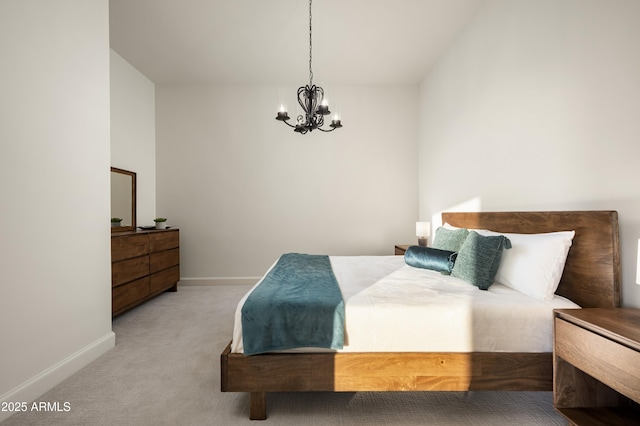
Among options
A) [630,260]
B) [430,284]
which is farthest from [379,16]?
[630,260]

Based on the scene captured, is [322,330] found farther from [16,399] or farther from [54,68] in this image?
[54,68]

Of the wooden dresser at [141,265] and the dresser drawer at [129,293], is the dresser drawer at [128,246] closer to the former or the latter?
the wooden dresser at [141,265]

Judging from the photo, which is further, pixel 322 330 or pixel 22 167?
pixel 22 167

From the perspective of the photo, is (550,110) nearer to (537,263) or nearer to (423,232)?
(537,263)

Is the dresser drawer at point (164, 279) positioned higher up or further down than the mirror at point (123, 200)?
further down

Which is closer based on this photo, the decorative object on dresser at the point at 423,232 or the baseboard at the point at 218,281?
the decorative object on dresser at the point at 423,232

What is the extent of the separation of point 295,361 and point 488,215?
2149 mm

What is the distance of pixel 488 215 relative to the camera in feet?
9.27

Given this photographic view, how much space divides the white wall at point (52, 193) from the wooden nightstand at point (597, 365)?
9.54 ft

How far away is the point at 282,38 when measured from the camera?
357cm

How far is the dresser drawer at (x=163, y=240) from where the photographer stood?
3.90 meters

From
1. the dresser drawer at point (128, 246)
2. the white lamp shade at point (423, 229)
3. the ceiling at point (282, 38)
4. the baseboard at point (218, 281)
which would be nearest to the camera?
the ceiling at point (282, 38)

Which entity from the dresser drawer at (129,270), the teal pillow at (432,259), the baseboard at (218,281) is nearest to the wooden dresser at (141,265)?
the dresser drawer at (129,270)

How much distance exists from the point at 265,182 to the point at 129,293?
7.64 ft
